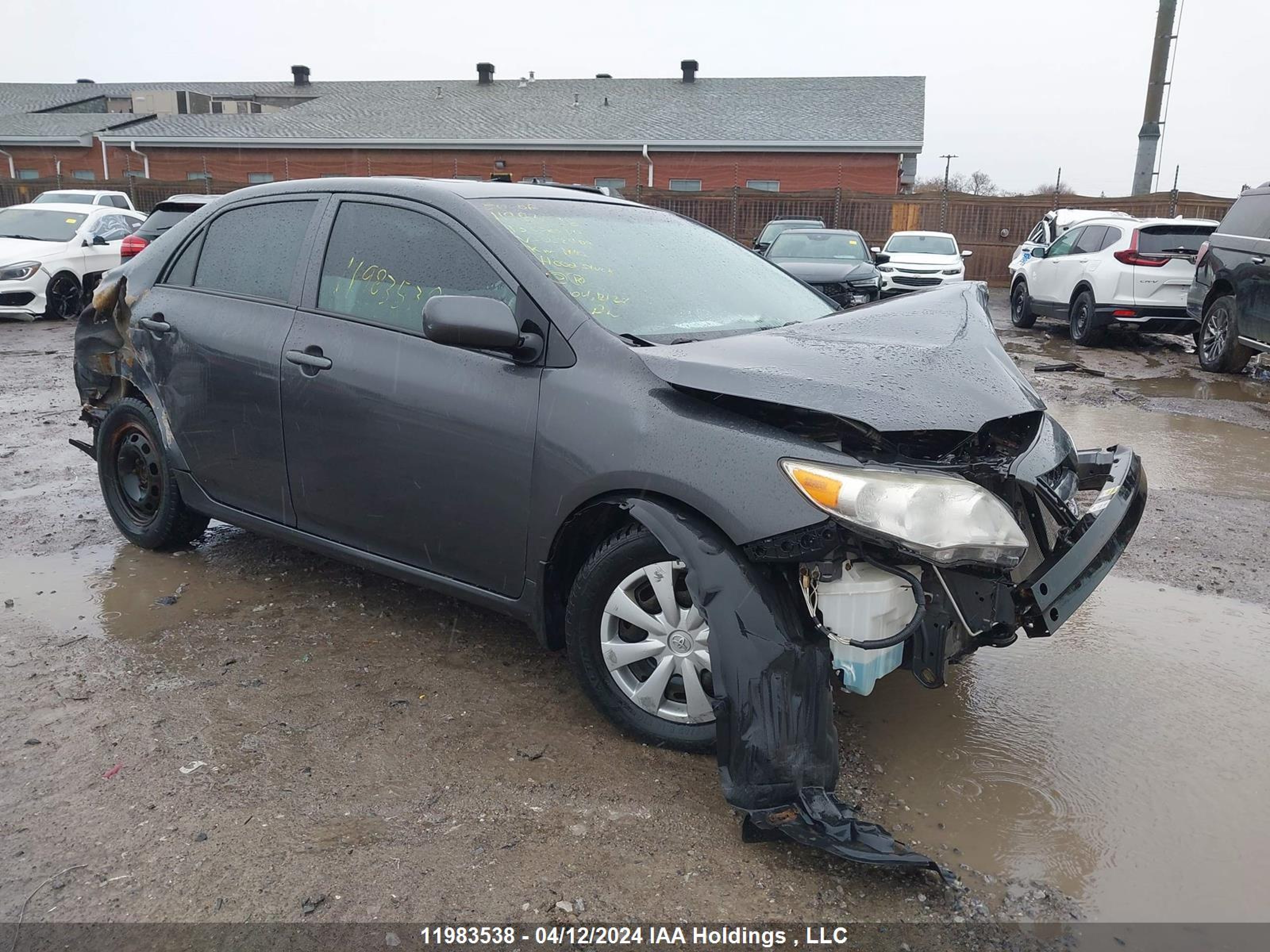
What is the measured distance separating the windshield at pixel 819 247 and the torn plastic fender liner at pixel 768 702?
12458mm

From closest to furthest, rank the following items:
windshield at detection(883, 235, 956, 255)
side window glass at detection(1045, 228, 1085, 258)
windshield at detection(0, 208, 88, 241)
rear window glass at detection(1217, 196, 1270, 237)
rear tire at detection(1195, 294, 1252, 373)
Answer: rear window glass at detection(1217, 196, 1270, 237), rear tire at detection(1195, 294, 1252, 373), side window glass at detection(1045, 228, 1085, 258), windshield at detection(0, 208, 88, 241), windshield at detection(883, 235, 956, 255)

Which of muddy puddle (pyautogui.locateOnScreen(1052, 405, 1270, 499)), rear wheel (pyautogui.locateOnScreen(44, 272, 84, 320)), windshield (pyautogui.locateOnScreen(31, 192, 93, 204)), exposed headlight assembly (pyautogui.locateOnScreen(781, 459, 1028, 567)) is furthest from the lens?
windshield (pyautogui.locateOnScreen(31, 192, 93, 204))

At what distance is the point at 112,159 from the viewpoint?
34656 millimetres

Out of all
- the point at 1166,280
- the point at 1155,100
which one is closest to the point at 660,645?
the point at 1166,280

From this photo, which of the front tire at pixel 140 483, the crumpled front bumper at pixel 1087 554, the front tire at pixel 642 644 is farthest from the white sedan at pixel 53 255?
the crumpled front bumper at pixel 1087 554

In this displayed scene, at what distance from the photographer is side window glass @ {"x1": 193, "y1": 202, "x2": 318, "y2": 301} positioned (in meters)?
3.90

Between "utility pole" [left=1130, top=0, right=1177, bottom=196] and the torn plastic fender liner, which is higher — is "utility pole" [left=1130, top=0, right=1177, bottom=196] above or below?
above

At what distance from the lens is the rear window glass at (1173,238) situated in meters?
11.9

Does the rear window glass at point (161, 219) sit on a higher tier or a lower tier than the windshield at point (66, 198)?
lower

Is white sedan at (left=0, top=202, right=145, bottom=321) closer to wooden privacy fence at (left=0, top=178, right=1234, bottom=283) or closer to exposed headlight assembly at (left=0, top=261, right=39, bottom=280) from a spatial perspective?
exposed headlight assembly at (left=0, top=261, right=39, bottom=280)

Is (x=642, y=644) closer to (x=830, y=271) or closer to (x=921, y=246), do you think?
(x=830, y=271)

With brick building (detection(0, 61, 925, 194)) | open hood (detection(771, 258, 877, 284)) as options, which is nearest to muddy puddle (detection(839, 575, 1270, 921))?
open hood (detection(771, 258, 877, 284))

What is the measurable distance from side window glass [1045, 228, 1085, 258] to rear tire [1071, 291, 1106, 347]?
86cm

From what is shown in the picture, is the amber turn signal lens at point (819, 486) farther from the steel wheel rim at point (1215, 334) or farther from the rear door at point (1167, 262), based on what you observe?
the rear door at point (1167, 262)
